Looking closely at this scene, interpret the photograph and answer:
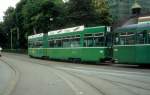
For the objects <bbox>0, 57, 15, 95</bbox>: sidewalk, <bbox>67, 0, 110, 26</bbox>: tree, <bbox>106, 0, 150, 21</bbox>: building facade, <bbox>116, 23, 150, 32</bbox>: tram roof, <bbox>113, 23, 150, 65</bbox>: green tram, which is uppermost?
<bbox>106, 0, 150, 21</bbox>: building facade

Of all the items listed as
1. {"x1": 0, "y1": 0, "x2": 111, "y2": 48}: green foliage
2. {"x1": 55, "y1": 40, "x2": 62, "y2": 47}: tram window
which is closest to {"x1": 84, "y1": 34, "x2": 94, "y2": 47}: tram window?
{"x1": 55, "y1": 40, "x2": 62, "y2": 47}: tram window

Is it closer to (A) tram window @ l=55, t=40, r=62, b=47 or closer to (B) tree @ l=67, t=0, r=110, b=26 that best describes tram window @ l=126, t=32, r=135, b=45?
(A) tram window @ l=55, t=40, r=62, b=47

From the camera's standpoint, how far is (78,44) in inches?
1506

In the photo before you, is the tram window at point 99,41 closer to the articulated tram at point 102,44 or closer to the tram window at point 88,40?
the articulated tram at point 102,44

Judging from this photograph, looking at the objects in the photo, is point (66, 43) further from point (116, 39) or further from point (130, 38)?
point (130, 38)

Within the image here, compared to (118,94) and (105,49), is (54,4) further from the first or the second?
(118,94)

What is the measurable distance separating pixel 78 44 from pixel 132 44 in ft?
30.2

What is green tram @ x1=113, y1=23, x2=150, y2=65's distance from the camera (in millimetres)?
28375

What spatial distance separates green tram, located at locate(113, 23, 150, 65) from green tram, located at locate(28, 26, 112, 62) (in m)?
1.99

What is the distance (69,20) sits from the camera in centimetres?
6938

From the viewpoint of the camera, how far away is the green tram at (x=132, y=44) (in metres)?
28.4

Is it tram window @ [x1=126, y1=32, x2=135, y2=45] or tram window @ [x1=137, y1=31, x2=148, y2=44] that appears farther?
tram window @ [x1=126, y1=32, x2=135, y2=45]

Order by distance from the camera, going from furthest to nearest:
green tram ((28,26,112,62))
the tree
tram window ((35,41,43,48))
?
the tree → tram window ((35,41,43,48)) → green tram ((28,26,112,62))

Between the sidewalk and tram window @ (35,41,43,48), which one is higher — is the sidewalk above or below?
below
